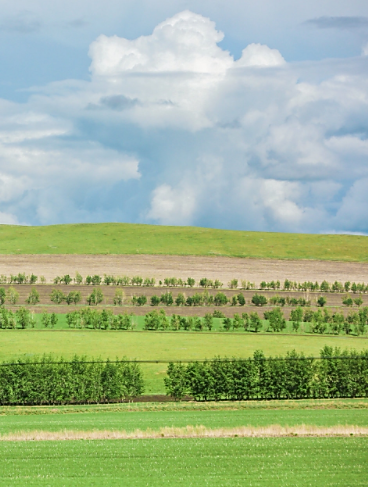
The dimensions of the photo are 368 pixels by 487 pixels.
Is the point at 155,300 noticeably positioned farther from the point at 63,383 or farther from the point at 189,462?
the point at 189,462

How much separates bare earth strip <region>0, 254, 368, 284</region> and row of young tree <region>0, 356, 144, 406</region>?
74.0 meters

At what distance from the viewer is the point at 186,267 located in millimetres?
128625

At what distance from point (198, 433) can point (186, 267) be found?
328 feet

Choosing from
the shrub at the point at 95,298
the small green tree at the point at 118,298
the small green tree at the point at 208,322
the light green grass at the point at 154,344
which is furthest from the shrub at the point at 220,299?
the light green grass at the point at 154,344

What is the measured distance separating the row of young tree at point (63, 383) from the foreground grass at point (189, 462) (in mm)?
15778

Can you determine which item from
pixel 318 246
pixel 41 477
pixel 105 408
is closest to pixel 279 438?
pixel 41 477

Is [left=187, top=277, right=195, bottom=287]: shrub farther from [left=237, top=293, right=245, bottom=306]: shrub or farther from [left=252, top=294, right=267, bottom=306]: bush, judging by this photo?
[left=252, top=294, right=267, bottom=306]: bush

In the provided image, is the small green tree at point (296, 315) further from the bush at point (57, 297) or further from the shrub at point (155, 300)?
the bush at point (57, 297)

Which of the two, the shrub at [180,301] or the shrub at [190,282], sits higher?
the shrub at [190,282]

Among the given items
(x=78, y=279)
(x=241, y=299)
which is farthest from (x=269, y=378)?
(x=78, y=279)

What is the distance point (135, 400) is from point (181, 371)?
3.62 meters

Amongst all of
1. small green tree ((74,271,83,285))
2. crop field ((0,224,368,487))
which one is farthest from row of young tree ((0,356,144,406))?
small green tree ((74,271,83,285))

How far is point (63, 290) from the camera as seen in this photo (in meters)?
106

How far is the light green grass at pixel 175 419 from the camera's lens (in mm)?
31797
